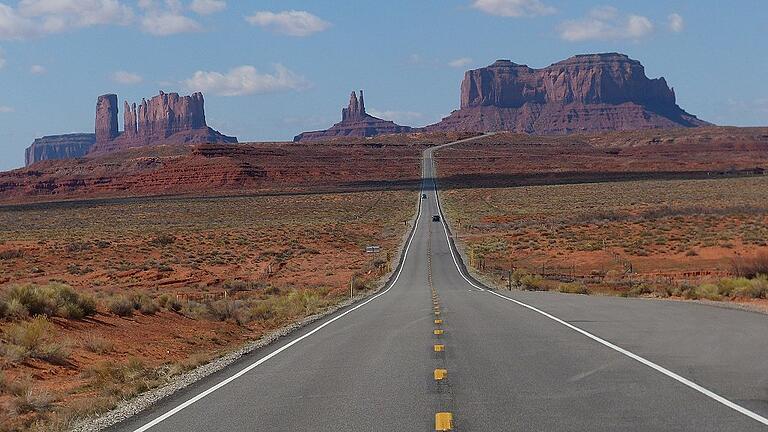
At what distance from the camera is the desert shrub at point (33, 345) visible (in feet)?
45.5

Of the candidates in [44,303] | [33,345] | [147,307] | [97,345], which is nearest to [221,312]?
[147,307]

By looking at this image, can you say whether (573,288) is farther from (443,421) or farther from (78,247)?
(78,247)

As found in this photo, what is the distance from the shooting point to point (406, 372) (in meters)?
11.4

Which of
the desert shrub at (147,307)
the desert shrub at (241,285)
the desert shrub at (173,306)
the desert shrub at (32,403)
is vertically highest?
the desert shrub at (32,403)

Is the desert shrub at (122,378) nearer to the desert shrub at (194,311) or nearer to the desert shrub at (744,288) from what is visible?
the desert shrub at (194,311)

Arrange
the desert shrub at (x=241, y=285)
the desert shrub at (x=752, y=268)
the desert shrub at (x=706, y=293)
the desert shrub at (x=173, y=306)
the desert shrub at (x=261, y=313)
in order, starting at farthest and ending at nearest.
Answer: the desert shrub at (x=241, y=285) → the desert shrub at (x=752, y=268) → the desert shrub at (x=706, y=293) → the desert shrub at (x=261, y=313) → the desert shrub at (x=173, y=306)

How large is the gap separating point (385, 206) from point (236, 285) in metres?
66.8

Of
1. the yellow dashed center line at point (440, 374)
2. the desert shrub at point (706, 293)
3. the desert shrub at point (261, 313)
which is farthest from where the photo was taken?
the desert shrub at point (706, 293)

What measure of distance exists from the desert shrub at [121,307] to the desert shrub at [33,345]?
474 cm

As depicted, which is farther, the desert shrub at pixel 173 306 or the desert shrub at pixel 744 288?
the desert shrub at pixel 744 288

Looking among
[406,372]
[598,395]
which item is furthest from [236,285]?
[598,395]

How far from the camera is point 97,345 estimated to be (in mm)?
15820

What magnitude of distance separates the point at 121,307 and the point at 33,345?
5.99m

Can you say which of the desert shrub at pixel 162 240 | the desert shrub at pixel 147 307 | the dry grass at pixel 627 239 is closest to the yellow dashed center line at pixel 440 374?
the desert shrub at pixel 147 307
